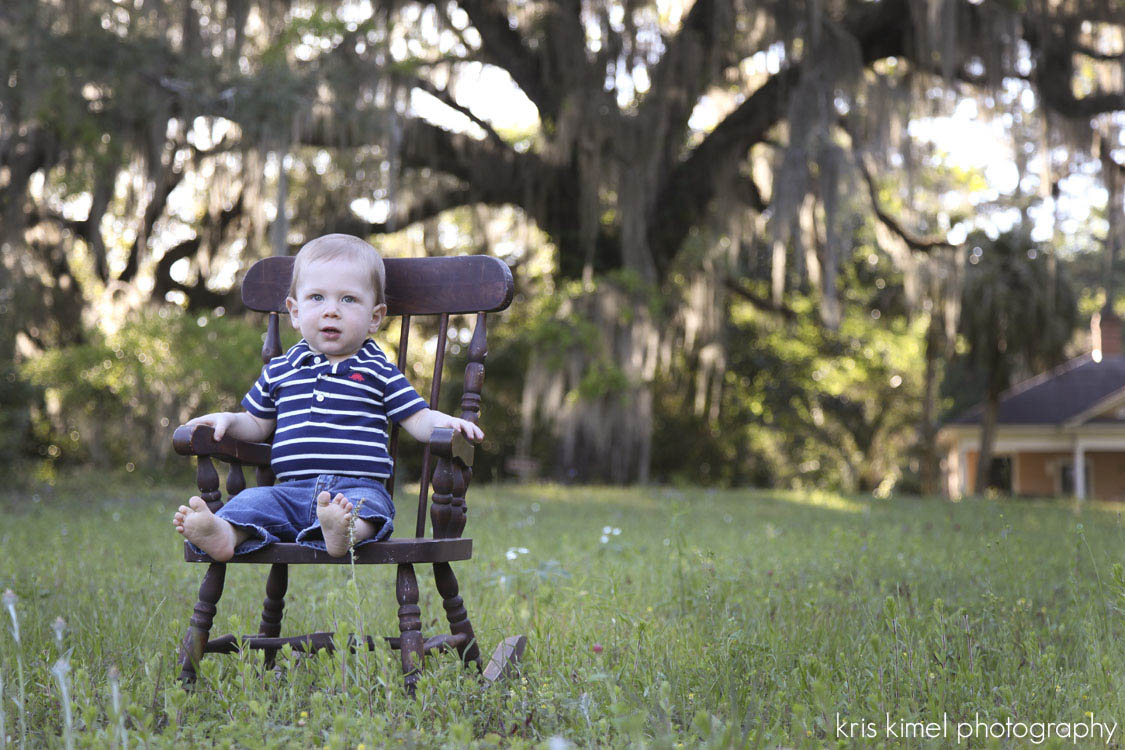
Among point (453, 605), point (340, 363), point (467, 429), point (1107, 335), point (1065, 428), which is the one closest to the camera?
point (467, 429)

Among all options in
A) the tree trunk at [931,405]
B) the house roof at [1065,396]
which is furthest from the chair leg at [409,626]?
the house roof at [1065,396]

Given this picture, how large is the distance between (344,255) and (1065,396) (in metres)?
21.8

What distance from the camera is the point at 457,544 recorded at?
2479 millimetres

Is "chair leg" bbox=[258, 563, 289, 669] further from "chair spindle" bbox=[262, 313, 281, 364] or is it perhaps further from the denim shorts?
"chair spindle" bbox=[262, 313, 281, 364]

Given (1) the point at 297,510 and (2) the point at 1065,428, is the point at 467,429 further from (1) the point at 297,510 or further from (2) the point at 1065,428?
(2) the point at 1065,428

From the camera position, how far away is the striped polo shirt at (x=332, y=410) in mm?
2645

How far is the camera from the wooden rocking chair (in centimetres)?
238

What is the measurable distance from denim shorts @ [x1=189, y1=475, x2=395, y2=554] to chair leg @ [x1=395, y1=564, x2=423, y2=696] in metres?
0.12

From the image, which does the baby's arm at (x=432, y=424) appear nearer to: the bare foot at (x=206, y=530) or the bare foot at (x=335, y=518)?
the bare foot at (x=335, y=518)

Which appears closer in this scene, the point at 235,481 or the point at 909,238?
the point at 235,481

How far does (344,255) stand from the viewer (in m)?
2.74

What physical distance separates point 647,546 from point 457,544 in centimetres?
305

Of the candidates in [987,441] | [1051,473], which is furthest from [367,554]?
[1051,473]

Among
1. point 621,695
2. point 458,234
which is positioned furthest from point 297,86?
point 621,695
